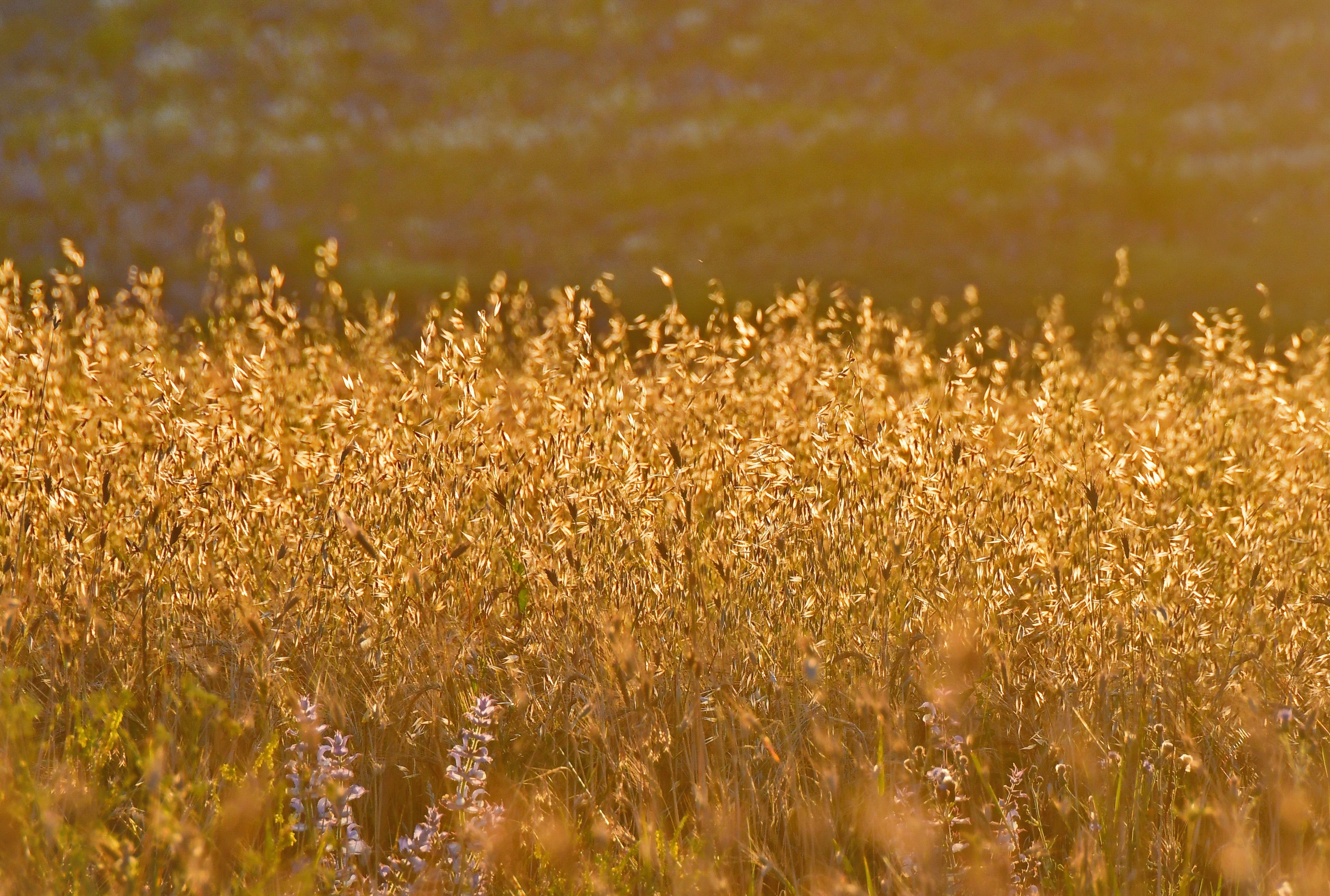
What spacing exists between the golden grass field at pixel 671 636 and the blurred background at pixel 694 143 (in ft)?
30.9

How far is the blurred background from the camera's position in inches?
550

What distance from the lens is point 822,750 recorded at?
2.60m

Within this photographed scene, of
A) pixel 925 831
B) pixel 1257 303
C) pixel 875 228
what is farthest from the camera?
pixel 875 228

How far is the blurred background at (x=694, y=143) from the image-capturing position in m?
14.0

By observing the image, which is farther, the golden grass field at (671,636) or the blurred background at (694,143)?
the blurred background at (694,143)

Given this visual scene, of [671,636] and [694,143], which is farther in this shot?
[694,143]

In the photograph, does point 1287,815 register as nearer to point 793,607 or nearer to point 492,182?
point 793,607

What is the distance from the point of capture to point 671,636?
2834 millimetres

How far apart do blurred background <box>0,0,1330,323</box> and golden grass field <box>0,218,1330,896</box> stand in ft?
30.9

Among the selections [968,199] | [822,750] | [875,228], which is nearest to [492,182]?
[875,228]

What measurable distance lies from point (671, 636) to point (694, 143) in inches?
562

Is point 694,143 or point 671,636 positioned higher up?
point 694,143

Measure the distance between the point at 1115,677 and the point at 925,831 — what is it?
975mm

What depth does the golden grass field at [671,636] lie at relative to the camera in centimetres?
232
